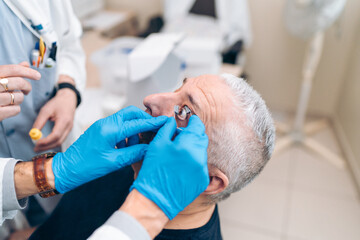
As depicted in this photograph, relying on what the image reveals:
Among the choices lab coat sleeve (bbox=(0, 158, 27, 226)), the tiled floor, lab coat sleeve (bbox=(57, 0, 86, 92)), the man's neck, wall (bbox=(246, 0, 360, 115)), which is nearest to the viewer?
lab coat sleeve (bbox=(0, 158, 27, 226))

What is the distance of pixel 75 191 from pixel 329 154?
266 centimetres

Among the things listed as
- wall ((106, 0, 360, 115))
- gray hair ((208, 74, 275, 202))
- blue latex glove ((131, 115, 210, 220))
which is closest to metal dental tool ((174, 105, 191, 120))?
gray hair ((208, 74, 275, 202))

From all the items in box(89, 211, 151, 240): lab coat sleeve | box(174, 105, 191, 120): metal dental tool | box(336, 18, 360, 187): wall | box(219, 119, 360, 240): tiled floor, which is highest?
box(174, 105, 191, 120): metal dental tool

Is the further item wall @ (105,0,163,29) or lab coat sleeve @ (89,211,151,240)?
wall @ (105,0,163,29)

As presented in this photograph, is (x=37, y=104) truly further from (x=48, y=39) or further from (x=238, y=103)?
(x=238, y=103)

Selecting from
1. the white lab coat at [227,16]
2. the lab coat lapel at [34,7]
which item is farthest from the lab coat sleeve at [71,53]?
the white lab coat at [227,16]

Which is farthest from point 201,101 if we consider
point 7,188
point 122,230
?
point 7,188

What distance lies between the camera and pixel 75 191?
122 centimetres

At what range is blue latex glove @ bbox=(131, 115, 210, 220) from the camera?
29.0 inches

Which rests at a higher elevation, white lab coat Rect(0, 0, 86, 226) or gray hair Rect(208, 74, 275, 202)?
white lab coat Rect(0, 0, 86, 226)

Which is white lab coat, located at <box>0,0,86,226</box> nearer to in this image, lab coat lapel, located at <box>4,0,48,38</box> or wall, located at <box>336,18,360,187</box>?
lab coat lapel, located at <box>4,0,48,38</box>

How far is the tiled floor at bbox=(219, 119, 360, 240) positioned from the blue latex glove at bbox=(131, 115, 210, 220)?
1644mm

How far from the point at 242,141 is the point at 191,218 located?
0.35 meters

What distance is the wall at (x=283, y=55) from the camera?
317 cm
